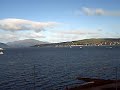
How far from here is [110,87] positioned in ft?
104

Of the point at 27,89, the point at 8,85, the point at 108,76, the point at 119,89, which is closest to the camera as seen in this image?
the point at 119,89

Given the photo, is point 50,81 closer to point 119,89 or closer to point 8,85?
point 8,85

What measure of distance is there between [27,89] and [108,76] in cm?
2113

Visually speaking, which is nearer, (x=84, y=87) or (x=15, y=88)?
(x=84, y=87)

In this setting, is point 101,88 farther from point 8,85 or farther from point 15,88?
point 8,85

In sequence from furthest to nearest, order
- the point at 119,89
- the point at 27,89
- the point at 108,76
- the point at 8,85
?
the point at 108,76 → the point at 8,85 → the point at 27,89 → the point at 119,89

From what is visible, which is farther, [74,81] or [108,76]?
[108,76]

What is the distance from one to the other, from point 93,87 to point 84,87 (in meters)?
1.18

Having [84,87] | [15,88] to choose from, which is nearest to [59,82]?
[15,88]

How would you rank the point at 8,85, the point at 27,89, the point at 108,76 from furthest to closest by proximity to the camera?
the point at 108,76
the point at 8,85
the point at 27,89

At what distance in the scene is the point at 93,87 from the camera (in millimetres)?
31828

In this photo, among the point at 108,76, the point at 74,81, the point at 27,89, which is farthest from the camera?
the point at 108,76

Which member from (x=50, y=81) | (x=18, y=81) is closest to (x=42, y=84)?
(x=50, y=81)

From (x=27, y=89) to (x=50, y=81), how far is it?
27.1ft
